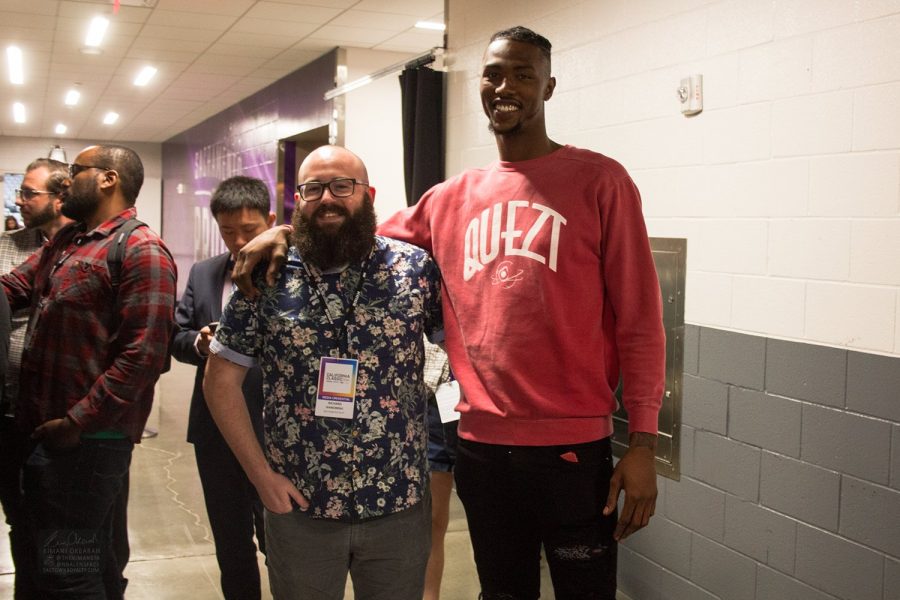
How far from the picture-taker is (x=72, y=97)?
11.1 meters

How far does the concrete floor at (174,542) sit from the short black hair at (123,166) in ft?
5.52

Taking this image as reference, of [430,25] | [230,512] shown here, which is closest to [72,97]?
[430,25]

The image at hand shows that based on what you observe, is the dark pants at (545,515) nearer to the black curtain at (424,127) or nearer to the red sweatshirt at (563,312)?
the red sweatshirt at (563,312)

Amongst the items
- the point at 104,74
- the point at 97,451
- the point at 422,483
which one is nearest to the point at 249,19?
the point at 104,74

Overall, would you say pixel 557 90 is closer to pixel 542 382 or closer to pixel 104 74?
pixel 542 382

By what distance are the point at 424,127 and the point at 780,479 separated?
9.26 feet

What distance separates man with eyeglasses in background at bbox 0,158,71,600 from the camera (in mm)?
2705

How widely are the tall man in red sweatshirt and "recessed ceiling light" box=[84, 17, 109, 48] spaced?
5.77 metres

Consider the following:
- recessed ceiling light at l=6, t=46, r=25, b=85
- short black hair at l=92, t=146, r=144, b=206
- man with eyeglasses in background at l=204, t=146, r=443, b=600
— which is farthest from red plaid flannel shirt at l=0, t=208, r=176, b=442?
recessed ceiling light at l=6, t=46, r=25, b=85

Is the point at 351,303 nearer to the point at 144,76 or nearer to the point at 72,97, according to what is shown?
the point at 144,76

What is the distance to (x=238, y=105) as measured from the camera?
35.3 ft

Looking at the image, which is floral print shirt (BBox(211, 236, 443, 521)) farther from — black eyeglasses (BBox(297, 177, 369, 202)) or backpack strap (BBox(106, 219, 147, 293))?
backpack strap (BBox(106, 219, 147, 293))

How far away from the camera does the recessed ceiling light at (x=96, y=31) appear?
22.1 feet

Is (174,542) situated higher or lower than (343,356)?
lower
